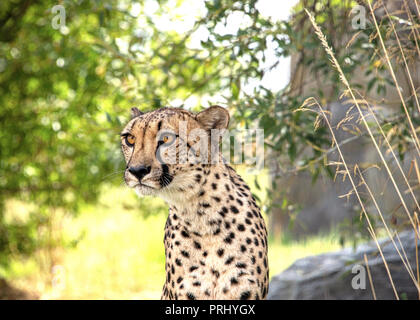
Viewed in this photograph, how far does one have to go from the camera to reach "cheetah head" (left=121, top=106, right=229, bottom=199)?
6.49ft

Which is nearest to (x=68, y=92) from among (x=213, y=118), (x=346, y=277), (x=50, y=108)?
(x=50, y=108)

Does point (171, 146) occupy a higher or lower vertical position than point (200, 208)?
higher

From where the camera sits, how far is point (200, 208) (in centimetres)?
209

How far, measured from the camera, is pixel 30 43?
203 inches

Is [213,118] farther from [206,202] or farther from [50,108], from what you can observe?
[50,108]

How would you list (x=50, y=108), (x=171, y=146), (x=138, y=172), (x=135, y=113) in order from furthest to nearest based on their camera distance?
(x=50, y=108) → (x=135, y=113) → (x=171, y=146) → (x=138, y=172)

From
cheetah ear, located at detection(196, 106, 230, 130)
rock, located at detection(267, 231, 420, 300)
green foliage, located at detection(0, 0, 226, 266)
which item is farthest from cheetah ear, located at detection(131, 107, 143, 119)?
green foliage, located at detection(0, 0, 226, 266)

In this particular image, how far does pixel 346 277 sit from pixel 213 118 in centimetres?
235

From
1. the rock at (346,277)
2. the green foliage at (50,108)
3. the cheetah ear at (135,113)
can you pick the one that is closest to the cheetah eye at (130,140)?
the cheetah ear at (135,113)

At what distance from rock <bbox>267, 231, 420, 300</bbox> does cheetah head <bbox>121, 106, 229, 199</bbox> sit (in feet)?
6.38

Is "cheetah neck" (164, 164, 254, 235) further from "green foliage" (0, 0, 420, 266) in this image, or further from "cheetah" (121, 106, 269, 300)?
"green foliage" (0, 0, 420, 266)

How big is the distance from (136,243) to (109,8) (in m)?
2.78

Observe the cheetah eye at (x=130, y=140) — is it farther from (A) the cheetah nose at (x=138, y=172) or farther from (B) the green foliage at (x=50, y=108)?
(B) the green foliage at (x=50, y=108)

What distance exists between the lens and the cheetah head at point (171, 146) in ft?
6.49
